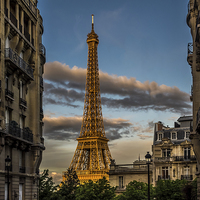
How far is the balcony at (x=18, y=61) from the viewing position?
3077 cm

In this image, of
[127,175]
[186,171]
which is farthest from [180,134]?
[127,175]

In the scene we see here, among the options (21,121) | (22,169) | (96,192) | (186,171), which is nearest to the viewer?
(22,169)

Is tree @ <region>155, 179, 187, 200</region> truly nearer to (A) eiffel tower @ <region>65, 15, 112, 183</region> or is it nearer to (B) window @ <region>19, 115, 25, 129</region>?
(B) window @ <region>19, 115, 25, 129</region>

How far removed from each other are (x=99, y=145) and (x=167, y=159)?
4236 centimetres

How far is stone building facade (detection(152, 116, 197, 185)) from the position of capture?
63156mm

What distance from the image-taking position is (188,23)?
117ft

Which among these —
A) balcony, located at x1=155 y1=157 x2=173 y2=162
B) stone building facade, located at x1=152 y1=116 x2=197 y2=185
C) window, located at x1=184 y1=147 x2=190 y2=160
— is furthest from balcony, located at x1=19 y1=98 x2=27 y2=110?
window, located at x1=184 y1=147 x2=190 y2=160

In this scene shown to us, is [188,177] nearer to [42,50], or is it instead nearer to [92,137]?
[42,50]

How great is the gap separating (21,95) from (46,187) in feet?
46.5

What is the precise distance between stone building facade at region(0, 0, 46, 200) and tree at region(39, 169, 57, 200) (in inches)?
314

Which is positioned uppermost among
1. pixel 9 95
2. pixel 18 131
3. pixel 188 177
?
pixel 9 95

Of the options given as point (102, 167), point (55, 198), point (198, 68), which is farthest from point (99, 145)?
point (198, 68)

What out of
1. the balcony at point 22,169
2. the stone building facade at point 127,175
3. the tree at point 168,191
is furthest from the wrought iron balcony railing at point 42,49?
the stone building facade at point 127,175

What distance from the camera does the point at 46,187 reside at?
149ft
